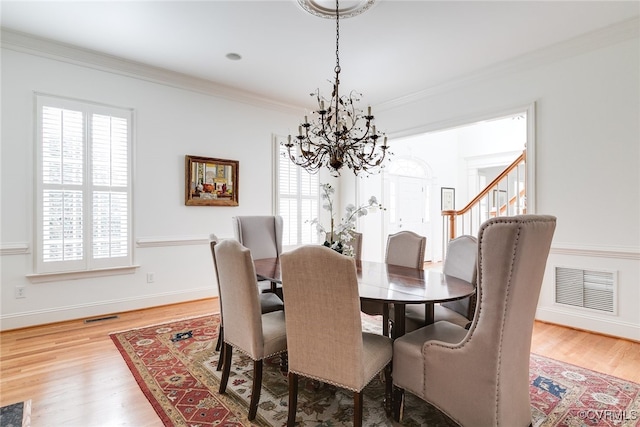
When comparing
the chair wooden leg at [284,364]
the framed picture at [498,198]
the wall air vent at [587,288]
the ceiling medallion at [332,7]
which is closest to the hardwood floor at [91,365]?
the wall air vent at [587,288]

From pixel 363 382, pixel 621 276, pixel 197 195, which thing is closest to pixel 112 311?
pixel 197 195

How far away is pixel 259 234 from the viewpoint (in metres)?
3.45

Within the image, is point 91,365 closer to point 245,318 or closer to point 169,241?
point 245,318

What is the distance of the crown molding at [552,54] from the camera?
2980mm

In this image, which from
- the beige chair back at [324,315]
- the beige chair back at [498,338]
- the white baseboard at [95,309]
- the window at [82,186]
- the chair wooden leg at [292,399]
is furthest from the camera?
the window at [82,186]

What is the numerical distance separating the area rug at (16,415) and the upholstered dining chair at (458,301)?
7.57ft

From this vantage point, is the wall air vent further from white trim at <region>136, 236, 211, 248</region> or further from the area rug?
the area rug

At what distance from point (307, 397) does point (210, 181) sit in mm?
3139

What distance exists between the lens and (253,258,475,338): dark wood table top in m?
1.77

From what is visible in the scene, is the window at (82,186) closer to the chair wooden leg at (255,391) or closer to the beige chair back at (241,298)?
the beige chair back at (241,298)

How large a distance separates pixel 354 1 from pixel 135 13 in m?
1.84

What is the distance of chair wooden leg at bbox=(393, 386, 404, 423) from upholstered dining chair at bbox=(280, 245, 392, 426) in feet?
0.64

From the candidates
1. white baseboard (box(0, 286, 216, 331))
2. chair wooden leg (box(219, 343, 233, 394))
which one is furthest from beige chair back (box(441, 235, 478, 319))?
white baseboard (box(0, 286, 216, 331))

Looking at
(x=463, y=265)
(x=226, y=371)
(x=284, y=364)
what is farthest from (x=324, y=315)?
(x=463, y=265)
